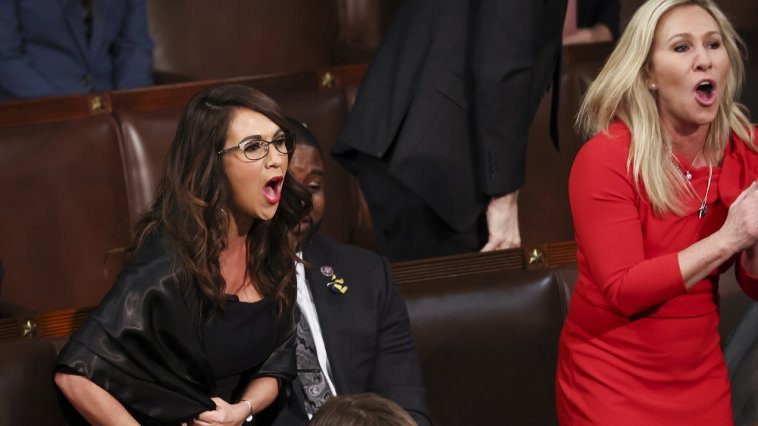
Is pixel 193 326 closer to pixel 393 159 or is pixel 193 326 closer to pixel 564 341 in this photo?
pixel 564 341

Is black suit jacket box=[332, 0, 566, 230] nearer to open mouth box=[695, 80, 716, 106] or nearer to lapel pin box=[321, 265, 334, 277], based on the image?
lapel pin box=[321, 265, 334, 277]

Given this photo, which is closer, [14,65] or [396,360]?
[396,360]

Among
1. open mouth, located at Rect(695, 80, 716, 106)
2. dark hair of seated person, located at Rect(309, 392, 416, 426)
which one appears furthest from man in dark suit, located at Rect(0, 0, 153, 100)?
dark hair of seated person, located at Rect(309, 392, 416, 426)

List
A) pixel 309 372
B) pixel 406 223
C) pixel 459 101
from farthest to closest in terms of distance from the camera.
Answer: pixel 406 223 → pixel 459 101 → pixel 309 372

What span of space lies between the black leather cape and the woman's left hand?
0.01 metres

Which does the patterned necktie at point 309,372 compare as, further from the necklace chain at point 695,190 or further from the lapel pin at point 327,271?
the necklace chain at point 695,190

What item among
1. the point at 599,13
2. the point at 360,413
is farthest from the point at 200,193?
the point at 599,13

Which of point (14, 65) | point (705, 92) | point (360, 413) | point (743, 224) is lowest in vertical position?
point (14, 65)

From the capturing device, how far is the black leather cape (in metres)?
1.70

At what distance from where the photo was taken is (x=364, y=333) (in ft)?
6.38

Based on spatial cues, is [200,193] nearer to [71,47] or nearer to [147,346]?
[147,346]

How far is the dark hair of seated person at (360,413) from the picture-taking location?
56.2 inches

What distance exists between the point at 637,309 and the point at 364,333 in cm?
44

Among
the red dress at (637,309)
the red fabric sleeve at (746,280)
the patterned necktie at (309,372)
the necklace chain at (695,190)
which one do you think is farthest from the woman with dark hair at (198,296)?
the red fabric sleeve at (746,280)
